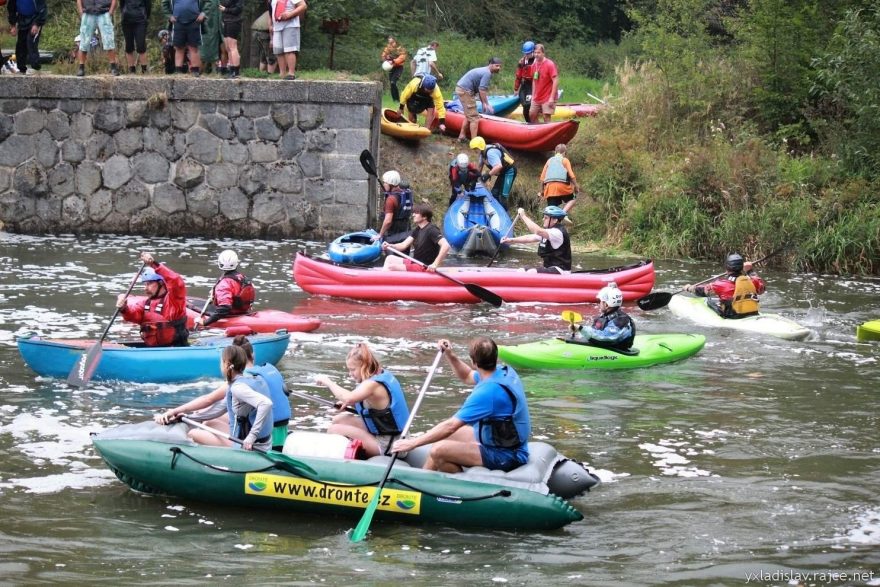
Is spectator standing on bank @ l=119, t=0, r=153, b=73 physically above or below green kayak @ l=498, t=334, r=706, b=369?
above

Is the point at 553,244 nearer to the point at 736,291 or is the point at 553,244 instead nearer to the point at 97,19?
the point at 736,291

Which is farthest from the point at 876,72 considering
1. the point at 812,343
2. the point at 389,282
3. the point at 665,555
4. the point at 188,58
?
the point at 665,555

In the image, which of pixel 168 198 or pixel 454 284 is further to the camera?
pixel 168 198

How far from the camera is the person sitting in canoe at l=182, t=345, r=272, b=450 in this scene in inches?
304

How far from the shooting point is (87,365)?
10352 millimetres

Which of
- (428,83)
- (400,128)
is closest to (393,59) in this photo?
(428,83)

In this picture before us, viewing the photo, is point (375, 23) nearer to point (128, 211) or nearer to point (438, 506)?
point (128, 211)

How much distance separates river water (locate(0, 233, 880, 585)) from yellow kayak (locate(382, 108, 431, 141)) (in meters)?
6.61

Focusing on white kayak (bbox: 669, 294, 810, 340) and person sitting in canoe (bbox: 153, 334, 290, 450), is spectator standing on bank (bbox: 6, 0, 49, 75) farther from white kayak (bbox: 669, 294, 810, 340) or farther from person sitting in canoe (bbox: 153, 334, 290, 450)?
person sitting in canoe (bbox: 153, 334, 290, 450)

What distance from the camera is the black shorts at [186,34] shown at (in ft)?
62.0

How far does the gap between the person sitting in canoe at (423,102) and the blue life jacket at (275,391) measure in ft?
43.4

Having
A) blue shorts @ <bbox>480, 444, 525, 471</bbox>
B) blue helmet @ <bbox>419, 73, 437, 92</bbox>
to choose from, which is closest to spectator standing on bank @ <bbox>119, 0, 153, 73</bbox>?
blue helmet @ <bbox>419, 73, 437, 92</bbox>

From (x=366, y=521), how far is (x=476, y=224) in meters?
10.8

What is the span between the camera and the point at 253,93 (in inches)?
743
